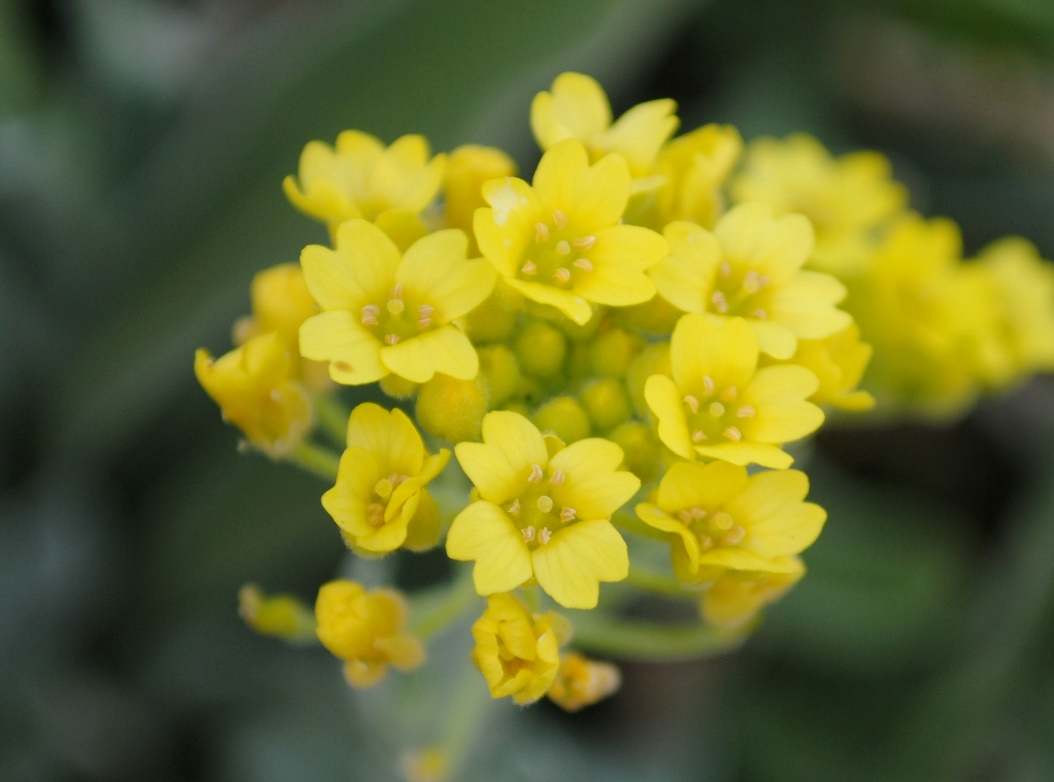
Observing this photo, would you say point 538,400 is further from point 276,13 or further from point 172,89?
point 276,13

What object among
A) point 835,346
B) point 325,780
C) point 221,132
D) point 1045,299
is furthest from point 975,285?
point 325,780

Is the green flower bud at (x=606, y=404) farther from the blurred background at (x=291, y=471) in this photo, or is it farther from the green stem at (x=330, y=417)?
the blurred background at (x=291, y=471)

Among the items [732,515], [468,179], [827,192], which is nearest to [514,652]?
[732,515]

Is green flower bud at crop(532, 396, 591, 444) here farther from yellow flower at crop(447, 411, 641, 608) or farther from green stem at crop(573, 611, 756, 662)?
→ green stem at crop(573, 611, 756, 662)

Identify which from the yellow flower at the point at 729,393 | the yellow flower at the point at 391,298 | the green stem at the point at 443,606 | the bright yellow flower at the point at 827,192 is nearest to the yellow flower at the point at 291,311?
the yellow flower at the point at 391,298

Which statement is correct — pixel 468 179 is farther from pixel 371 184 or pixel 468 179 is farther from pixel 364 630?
pixel 364 630

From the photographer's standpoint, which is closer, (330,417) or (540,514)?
(540,514)
